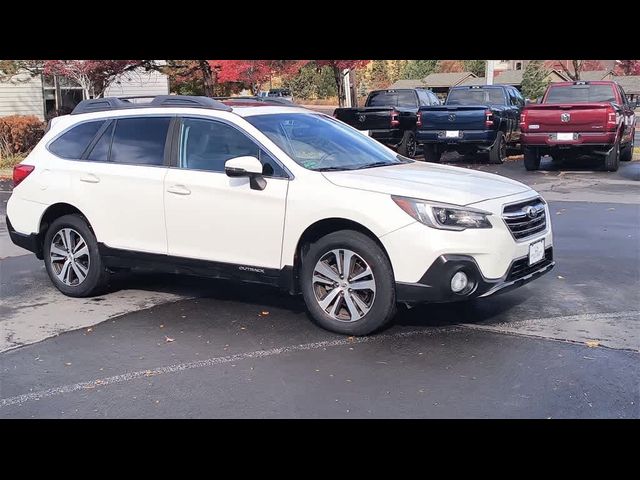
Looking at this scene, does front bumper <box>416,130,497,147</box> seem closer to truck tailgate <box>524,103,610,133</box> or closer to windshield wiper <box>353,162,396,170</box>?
truck tailgate <box>524,103,610,133</box>

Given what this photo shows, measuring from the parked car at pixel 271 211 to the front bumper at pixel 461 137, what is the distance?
11.0 m

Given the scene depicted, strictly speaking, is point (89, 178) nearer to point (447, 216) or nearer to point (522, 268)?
point (447, 216)

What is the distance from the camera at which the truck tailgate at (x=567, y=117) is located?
15711 millimetres

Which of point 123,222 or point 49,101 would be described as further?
point 49,101

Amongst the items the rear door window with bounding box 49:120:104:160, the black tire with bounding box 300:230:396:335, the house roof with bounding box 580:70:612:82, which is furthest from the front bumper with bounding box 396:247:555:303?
the house roof with bounding box 580:70:612:82

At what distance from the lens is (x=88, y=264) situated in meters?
7.24

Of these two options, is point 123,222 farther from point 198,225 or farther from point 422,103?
point 422,103

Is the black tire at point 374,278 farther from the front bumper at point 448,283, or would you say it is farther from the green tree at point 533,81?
the green tree at point 533,81

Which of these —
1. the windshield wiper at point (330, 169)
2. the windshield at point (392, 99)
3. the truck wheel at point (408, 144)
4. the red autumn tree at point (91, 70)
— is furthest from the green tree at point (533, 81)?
the windshield wiper at point (330, 169)

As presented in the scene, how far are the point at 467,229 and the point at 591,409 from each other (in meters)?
1.64

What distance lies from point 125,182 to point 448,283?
314 cm

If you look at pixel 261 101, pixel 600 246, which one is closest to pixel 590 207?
pixel 600 246

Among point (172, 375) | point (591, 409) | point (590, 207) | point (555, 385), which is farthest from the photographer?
point (590, 207)

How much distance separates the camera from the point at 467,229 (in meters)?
5.57
